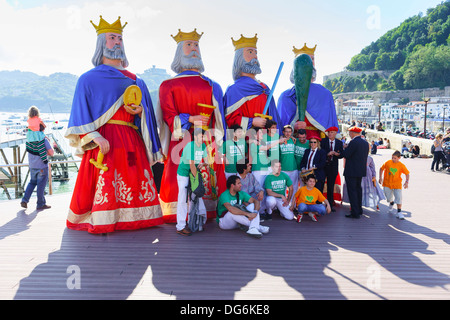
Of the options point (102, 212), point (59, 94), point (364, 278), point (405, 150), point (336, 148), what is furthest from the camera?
point (59, 94)

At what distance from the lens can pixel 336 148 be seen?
592cm

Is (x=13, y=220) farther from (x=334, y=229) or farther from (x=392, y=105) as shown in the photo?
(x=392, y=105)

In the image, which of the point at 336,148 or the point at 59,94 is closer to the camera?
the point at 336,148

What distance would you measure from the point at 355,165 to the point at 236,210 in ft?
7.26

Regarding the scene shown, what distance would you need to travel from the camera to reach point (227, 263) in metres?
3.69

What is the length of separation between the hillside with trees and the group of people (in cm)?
9548

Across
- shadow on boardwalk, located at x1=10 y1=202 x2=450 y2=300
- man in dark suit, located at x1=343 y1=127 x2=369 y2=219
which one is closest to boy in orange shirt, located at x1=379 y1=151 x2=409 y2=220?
man in dark suit, located at x1=343 y1=127 x2=369 y2=219

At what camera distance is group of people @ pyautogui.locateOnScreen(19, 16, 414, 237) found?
458 cm

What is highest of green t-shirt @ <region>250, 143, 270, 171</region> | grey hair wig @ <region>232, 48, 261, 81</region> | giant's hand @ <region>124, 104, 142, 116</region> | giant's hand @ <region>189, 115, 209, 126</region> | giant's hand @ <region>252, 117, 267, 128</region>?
grey hair wig @ <region>232, 48, 261, 81</region>

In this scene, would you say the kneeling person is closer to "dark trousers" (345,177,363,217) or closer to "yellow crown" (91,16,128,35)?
"dark trousers" (345,177,363,217)

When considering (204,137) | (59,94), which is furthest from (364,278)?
(59,94)

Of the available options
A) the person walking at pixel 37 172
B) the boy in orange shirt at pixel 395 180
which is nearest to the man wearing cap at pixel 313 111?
the boy in orange shirt at pixel 395 180

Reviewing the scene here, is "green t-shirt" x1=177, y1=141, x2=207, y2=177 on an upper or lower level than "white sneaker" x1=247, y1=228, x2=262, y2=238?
upper

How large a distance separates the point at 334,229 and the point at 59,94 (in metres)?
181
